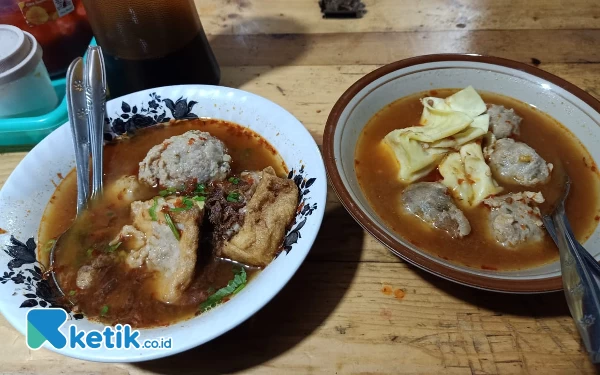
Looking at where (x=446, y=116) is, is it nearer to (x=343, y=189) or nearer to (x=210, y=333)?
(x=343, y=189)

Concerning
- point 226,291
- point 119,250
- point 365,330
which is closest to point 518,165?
point 365,330

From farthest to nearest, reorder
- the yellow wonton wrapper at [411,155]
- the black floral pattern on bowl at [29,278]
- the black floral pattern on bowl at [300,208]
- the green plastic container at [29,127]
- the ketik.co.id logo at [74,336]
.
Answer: the green plastic container at [29,127] → the yellow wonton wrapper at [411,155] → the black floral pattern on bowl at [300,208] → the black floral pattern on bowl at [29,278] → the ketik.co.id logo at [74,336]

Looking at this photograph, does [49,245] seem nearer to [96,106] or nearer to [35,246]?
[35,246]

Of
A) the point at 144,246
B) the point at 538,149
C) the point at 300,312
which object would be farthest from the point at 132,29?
the point at 538,149

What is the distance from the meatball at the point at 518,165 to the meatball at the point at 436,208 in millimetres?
268

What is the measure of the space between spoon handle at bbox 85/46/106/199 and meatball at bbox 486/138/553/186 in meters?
1.51

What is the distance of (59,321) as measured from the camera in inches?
45.9

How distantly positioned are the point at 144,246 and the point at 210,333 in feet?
1.55

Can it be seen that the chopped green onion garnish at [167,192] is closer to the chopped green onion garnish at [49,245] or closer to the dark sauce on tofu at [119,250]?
the dark sauce on tofu at [119,250]

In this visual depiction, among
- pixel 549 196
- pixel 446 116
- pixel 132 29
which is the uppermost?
pixel 132 29

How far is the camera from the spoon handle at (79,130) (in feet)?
5.14

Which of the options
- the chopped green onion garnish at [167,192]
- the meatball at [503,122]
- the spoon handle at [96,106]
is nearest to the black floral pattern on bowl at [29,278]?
the spoon handle at [96,106]

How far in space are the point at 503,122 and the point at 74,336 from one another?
1.68 meters

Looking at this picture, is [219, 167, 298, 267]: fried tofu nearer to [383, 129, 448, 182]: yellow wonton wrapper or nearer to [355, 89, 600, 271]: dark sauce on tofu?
[355, 89, 600, 271]: dark sauce on tofu
